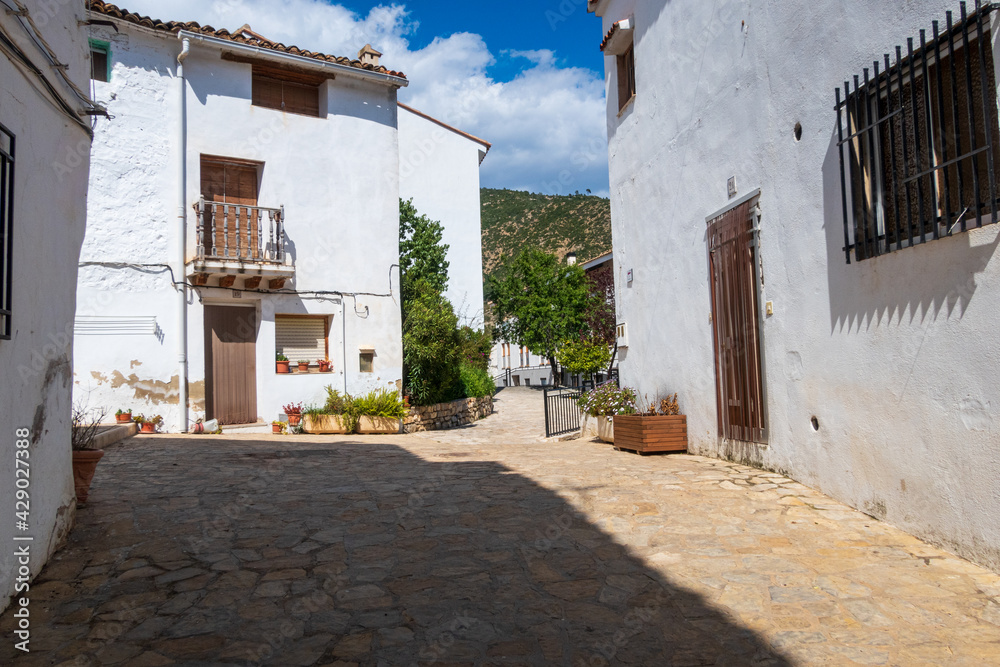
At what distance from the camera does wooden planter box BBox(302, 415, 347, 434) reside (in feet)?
41.9

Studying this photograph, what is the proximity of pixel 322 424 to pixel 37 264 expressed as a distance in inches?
366

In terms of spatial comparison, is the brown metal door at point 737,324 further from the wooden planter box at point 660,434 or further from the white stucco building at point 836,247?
the wooden planter box at point 660,434

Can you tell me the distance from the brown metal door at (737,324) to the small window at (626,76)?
333 cm

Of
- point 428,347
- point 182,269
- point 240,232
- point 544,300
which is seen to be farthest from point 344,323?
point 544,300

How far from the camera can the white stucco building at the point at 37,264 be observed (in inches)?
131

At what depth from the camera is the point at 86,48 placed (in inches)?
185

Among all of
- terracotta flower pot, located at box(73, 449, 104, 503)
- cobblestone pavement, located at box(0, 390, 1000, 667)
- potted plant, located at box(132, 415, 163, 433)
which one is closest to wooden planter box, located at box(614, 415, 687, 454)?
cobblestone pavement, located at box(0, 390, 1000, 667)

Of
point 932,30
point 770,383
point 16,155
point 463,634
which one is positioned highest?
point 932,30

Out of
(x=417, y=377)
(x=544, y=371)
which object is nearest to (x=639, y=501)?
(x=417, y=377)

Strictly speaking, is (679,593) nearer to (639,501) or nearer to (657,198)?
(639,501)

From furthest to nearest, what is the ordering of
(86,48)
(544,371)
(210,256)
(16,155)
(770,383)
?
(544,371) < (210,256) < (770,383) < (86,48) < (16,155)

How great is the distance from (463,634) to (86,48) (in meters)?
4.52

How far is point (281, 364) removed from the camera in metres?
13.1

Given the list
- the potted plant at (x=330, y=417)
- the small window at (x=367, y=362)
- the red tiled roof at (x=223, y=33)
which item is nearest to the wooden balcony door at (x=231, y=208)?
the red tiled roof at (x=223, y=33)
